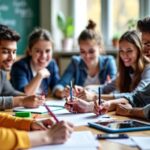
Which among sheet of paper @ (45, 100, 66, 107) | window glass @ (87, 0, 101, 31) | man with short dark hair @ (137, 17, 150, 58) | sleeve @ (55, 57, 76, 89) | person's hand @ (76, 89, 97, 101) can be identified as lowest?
sheet of paper @ (45, 100, 66, 107)

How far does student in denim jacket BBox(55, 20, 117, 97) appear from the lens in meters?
2.74

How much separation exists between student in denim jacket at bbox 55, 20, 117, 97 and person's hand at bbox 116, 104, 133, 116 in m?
1.05

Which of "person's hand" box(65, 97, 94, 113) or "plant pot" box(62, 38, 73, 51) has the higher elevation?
"plant pot" box(62, 38, 73, 51)

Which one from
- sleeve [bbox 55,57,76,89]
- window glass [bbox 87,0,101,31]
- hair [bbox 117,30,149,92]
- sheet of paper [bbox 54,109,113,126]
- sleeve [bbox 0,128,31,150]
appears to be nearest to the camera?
sleeve [bbox 0,128,31,150]

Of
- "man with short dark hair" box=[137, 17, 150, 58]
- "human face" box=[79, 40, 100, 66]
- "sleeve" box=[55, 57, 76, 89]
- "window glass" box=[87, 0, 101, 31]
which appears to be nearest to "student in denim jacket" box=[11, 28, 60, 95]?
"sleeve" box=[55, 57, 76, 89]

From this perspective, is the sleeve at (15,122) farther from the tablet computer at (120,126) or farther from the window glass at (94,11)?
the window glass at (94,11)

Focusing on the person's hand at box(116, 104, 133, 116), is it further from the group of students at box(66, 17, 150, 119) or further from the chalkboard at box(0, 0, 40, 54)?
the chalkboard at box(0, 0, 40, 54)

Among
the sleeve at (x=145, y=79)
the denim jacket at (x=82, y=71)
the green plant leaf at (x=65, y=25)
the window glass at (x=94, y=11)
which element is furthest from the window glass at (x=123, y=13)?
the sleeve at (x=145, y=79)

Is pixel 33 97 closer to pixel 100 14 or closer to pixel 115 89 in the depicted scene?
pixel 115 89

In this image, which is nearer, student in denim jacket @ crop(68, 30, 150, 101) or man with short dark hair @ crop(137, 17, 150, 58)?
man with short dark hair @ crop(137, 17, 150, 58)

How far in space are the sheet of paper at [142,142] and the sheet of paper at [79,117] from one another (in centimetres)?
32

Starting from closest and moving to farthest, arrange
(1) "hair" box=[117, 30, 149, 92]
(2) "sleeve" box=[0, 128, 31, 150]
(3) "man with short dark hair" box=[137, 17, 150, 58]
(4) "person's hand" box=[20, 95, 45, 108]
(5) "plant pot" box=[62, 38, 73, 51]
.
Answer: (2) "sleeve" box=[0, 128, 31, 150] < (3) "man with short dark hair" box=[137, 17, 150, 58] < (4) "person's hand" box=[20, 95, 45, 108] < (1) "hair" box=[117, 30, 149, 92] < (5) "plant pot" box=[62, 38, 73, 51]

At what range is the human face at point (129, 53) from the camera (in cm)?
228

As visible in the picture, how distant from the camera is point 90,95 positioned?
2.07 metres
